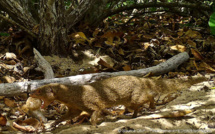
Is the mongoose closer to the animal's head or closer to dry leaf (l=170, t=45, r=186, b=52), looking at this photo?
the animal's head

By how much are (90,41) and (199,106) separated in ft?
9.03

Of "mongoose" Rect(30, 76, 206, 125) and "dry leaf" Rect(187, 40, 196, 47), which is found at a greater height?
"dry leaf" Rect(187, 40, 196, 47)

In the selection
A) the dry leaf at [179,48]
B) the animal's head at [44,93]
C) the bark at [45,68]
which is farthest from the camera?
the dry leaf at [179,48]

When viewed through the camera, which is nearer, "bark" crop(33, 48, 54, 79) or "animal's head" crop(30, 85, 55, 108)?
Answer: "animal's head" crop(30, 85, 55, 108)

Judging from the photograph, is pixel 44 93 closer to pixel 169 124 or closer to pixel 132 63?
pixel 169 124

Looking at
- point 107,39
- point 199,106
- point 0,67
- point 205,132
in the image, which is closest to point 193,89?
point 199,106

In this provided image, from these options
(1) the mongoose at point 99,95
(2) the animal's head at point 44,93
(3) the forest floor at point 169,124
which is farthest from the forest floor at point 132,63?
(2) the animal's head at point 44,93

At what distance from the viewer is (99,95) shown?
256 cm

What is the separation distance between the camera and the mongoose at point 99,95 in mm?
2479

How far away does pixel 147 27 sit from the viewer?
243 inches

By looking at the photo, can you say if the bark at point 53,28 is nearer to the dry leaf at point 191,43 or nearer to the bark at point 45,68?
the bark at point 45,68

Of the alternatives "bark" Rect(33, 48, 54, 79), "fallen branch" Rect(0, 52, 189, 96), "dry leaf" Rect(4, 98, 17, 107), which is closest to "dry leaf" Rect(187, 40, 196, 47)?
"fallen branch" Rect(0, 52, 189, 96)

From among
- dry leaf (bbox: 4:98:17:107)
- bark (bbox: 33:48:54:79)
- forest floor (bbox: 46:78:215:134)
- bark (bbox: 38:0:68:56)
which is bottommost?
forest floor (bbox: 46:78:215:134)

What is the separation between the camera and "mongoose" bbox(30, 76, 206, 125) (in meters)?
2.48
